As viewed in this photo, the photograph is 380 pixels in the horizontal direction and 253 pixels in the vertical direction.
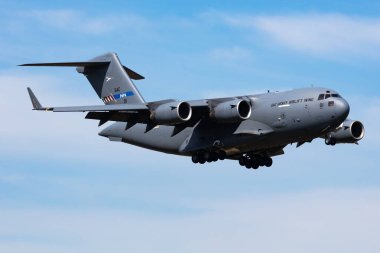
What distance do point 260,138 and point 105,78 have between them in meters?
7.71

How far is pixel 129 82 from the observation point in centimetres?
3412

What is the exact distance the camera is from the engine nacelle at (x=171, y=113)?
1145 inches

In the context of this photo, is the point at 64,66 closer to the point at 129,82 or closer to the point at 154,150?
the point at 129,82

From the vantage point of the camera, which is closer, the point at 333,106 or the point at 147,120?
the point at 333,106

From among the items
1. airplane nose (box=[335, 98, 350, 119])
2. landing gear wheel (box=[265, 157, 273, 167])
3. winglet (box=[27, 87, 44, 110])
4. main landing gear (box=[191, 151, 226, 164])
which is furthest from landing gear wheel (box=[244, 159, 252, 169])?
winglet (box=[27, 87, 44, 110])

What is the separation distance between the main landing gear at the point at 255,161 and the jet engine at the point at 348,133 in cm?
218

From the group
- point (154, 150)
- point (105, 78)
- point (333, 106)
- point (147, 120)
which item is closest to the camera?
point (333, 106)

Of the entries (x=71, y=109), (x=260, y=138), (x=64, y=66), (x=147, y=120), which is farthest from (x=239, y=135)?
(x=64, y=66)

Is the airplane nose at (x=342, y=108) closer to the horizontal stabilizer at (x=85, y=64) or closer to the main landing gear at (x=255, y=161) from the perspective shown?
the main landing gear at (x=255, y=161)

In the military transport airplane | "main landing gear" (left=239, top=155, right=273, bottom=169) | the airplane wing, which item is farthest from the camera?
"main landing gear" (left=239, top=155, right=273, bottom=169)

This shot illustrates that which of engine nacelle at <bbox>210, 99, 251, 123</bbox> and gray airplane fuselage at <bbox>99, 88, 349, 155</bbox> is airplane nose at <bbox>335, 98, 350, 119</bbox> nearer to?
gray airplane fuselage at <bbox>99, 88, 349, 155</bbox>

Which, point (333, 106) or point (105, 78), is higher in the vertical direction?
point (105, 78)

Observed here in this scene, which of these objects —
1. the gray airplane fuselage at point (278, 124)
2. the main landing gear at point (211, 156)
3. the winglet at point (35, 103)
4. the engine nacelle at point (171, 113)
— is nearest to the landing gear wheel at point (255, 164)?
the gray airplane fuselage at point (278, 124)

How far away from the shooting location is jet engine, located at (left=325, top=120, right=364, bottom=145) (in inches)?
1236
